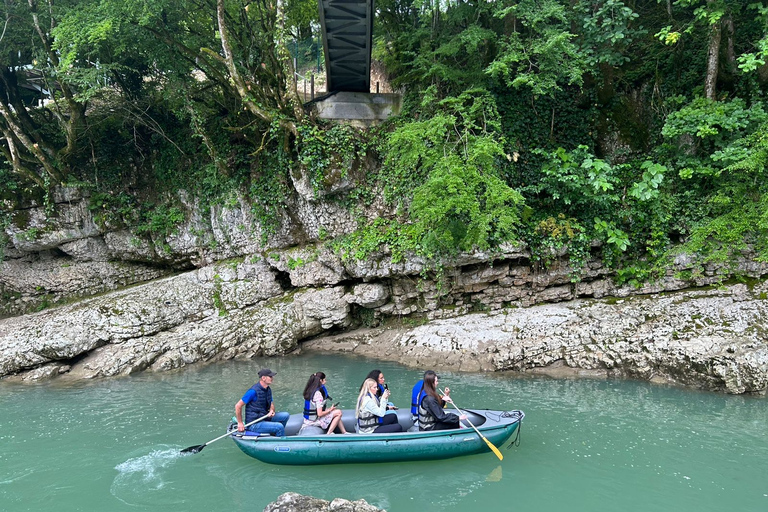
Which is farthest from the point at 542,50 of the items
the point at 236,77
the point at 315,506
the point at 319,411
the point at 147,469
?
the point at 147,469

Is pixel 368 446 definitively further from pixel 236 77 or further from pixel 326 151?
pixel 236 77

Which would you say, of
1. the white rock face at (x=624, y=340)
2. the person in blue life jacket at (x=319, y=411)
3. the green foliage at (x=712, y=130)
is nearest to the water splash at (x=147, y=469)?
the person in blue life jacket at (x=319, y=411)

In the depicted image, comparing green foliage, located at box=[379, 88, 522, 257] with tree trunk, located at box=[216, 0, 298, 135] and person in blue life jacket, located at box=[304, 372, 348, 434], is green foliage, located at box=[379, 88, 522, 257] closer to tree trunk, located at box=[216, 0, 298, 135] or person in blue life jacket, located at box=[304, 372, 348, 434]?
tree trunk, located at box=[216, 0, 298, 135]

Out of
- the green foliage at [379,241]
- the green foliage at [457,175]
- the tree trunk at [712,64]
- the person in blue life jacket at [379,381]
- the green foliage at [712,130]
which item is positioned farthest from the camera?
the green foliage at [379,241]

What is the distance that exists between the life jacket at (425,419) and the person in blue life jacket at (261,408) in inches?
79.2

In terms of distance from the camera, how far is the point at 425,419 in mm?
7000

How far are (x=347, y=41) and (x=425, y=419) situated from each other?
9.54m

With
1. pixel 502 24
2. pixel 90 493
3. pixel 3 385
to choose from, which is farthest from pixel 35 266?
pixel 502 24

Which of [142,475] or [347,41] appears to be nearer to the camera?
[142,475]

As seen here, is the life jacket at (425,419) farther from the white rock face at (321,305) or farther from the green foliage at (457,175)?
the green foliage at (457,175)

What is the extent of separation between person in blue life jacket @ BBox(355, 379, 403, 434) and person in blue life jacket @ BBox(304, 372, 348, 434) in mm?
333

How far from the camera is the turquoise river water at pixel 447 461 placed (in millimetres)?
5965

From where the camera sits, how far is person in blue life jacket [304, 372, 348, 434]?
710 centimetres

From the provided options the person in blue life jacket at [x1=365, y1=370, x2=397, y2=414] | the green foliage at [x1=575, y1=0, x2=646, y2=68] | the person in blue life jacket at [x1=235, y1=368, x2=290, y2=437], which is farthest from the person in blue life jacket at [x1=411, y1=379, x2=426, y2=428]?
the green foliage at [x1=575, y1=0, x2=646, y2=68]
